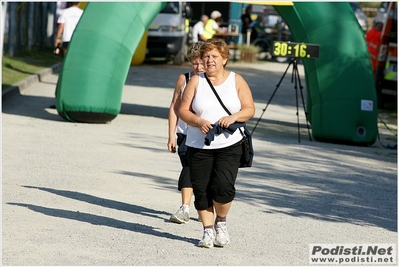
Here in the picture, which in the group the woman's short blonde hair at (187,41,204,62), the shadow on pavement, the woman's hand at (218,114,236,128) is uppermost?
the woman's short blonde hair at (187,41,204,62)

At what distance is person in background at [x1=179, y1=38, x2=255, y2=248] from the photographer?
6.50 metres

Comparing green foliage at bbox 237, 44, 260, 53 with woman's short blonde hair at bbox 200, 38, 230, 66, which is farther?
green foliage at bbox 237, 44, 260, 53

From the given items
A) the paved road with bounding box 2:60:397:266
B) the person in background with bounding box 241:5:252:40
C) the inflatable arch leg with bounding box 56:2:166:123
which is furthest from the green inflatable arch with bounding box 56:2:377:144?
the person in background with bounding box 241:5:252:40

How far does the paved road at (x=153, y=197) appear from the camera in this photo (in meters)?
6.47

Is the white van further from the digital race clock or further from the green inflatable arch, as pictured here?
the digital race clock

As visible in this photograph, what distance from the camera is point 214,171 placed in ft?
21.7

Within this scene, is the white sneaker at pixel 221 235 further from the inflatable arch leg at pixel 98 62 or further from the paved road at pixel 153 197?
the inflatable arch leg at pixel 98 62

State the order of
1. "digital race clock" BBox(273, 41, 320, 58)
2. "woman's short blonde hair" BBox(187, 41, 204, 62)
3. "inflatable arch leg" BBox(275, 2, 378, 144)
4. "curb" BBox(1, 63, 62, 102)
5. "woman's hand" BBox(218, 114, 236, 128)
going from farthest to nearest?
"curb" BBox(1, 63, 62, 102) → "inflatable arch leg" BBox(275, 2, 378, 144) → "digital race clock" BBox(273, 41, 320, 58) → "woman's short blonde hair" BBox(187, 41, 204, 62) → "woman's hand" BBox(218, 114, 236, 128)

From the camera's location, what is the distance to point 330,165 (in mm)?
11453

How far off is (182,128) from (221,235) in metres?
1.29

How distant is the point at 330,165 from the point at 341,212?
3061mm

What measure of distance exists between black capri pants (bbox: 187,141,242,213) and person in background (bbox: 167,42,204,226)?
46cm

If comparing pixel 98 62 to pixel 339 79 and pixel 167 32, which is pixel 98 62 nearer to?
pixel 339 79

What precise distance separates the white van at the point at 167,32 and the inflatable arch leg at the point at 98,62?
1263 centimetres
